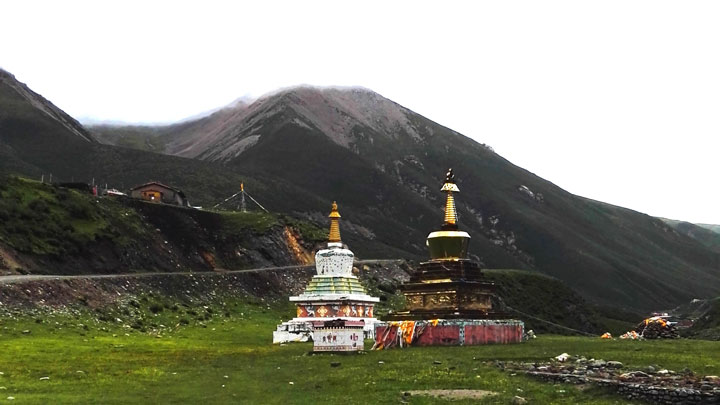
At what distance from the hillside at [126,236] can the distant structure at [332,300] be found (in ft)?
75.4

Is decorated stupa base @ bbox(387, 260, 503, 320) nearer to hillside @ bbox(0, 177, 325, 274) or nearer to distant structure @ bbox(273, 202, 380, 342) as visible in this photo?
distant structure @ bbox(273, 202, 380, 342)

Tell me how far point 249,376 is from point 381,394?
7358 mm

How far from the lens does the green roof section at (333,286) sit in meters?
57.7

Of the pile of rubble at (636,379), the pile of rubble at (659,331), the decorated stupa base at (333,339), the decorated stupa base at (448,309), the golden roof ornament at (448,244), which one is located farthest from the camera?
the pile of rubble at (659,331)

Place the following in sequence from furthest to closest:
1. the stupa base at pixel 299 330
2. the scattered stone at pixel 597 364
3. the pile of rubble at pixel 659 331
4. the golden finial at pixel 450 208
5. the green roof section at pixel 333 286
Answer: the green roof section at pixel 333 286, the golden finial at pixel 450 208, the pile of rubble at pixel 659 331, the stupa base at pixel 299 330, the scattered stone at pixel 597 364

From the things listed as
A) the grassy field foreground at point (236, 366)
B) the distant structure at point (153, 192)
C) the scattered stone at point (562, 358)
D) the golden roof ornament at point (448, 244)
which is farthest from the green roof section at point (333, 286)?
the distant structure at point (153, 192)

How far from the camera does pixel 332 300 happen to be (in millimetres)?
57031

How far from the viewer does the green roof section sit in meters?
57.7

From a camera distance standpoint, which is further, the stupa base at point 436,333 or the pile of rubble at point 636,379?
the stupa base at point 436,333

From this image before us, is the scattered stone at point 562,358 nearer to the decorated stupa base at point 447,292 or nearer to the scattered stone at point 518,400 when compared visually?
the scattered stone at point 518,400

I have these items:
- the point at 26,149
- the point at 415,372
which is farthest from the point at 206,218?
the point at 26,149

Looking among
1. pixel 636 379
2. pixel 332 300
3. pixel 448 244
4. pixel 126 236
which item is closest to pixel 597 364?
pixel 636 379

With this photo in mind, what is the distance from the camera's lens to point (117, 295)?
58469 millimetres

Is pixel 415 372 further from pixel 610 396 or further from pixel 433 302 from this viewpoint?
pixel 433 302
